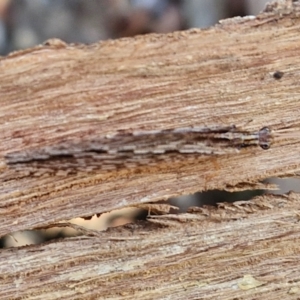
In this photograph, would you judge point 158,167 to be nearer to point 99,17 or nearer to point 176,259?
point 176,259

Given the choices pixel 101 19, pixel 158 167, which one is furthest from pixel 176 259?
pixel 101 19

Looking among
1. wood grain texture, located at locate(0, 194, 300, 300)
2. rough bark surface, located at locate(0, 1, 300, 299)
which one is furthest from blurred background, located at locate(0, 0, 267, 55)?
wood grain texture, located at locate(0, 194, 300, 300)

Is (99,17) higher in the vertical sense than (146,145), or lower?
higher

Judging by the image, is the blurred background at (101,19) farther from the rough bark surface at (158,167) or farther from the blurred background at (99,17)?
the rough bark surface at (158,167)

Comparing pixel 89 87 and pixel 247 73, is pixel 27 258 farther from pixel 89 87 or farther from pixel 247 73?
pixel 247 73

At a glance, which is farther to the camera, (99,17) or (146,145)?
(99,17)

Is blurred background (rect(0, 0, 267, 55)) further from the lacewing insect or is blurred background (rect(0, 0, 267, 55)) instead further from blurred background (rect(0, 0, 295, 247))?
the lacewing insect
